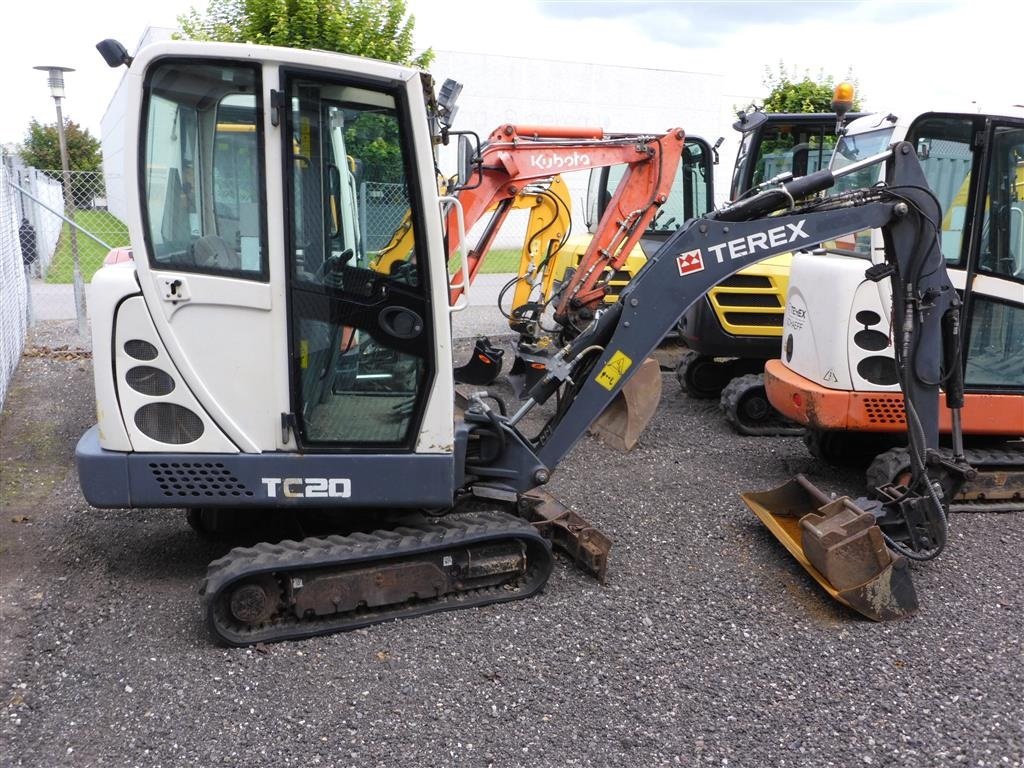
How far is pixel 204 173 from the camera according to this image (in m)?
3.70

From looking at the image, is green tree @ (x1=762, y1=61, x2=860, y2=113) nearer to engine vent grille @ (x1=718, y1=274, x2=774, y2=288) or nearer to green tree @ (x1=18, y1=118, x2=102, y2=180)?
engine vent grille @ (x1=718, y1=274, x2=774, y2=288)

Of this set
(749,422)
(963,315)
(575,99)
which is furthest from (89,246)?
(963,315)

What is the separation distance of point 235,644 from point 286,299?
146 cm

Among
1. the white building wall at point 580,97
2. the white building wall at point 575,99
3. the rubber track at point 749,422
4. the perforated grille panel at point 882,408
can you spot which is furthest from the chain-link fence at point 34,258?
the white building wall at point 580,97

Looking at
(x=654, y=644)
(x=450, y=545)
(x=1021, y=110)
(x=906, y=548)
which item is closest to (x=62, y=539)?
(x=450, y=545)

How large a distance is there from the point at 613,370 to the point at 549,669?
59.1 inches

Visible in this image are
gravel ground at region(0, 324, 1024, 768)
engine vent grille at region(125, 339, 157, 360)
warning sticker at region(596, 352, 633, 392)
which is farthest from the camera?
warning sticker at region(596, 352, 633, 392)

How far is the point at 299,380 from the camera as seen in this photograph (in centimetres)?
387

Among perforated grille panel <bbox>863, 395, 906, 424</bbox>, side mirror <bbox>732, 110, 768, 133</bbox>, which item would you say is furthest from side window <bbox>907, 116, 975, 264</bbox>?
side mirror <bbox>732, 110, 768, 133</bbox>

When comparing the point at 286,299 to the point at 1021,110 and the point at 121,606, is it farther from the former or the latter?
the point at 1021,110

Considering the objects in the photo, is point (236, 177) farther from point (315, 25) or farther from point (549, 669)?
point (315, 25)

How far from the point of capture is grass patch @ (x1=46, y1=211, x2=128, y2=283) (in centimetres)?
1654

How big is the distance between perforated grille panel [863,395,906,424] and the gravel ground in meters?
0.75

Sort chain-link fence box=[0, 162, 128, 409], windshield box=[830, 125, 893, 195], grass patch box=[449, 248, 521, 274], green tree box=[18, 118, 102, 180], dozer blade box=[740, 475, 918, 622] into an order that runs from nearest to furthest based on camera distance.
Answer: dozer blade box=[740, 475, 918, 622] < windshield box=[830, 125, 893, 195] < chain-link fence box=[0, 162, 128, 409] < grass patch box=[449, 248, 521, 274] < green tree box=[18, 118, 102, 180]
